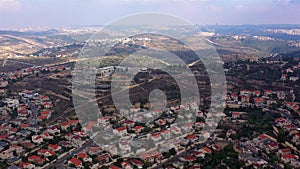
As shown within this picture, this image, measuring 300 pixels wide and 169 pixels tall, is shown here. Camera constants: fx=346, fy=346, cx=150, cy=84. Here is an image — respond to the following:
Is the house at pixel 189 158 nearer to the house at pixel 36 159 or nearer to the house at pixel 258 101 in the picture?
the house at pixel 36 159

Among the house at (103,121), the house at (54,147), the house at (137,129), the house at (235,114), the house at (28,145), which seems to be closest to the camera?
the house at (54,147)

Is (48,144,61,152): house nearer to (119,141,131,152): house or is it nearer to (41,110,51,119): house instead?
(119,141,131,152): house

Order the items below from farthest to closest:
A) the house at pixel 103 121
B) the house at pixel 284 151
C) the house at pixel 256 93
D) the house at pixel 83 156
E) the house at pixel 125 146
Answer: the house at pixel 256 93, the house at pixel 103 121, the house at pixel 125 146, the house at pixel 284 151, the house at pixel 83 156

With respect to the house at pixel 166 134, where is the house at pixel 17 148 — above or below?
below

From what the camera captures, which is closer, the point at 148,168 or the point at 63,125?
the point at 148,168

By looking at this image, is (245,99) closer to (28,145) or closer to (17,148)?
(28,145)

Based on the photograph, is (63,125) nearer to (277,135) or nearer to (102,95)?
(102,95)

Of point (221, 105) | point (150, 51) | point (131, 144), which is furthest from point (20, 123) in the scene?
point (150, 51)

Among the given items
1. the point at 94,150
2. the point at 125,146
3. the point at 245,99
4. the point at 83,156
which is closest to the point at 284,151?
the point at 125,146

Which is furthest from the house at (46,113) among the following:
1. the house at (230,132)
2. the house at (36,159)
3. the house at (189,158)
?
the house at (230,132)

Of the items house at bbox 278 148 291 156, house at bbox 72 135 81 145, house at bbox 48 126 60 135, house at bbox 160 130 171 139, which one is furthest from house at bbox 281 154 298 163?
house at bbox 48 126 60 135

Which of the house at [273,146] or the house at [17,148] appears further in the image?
the house at [17,148]
